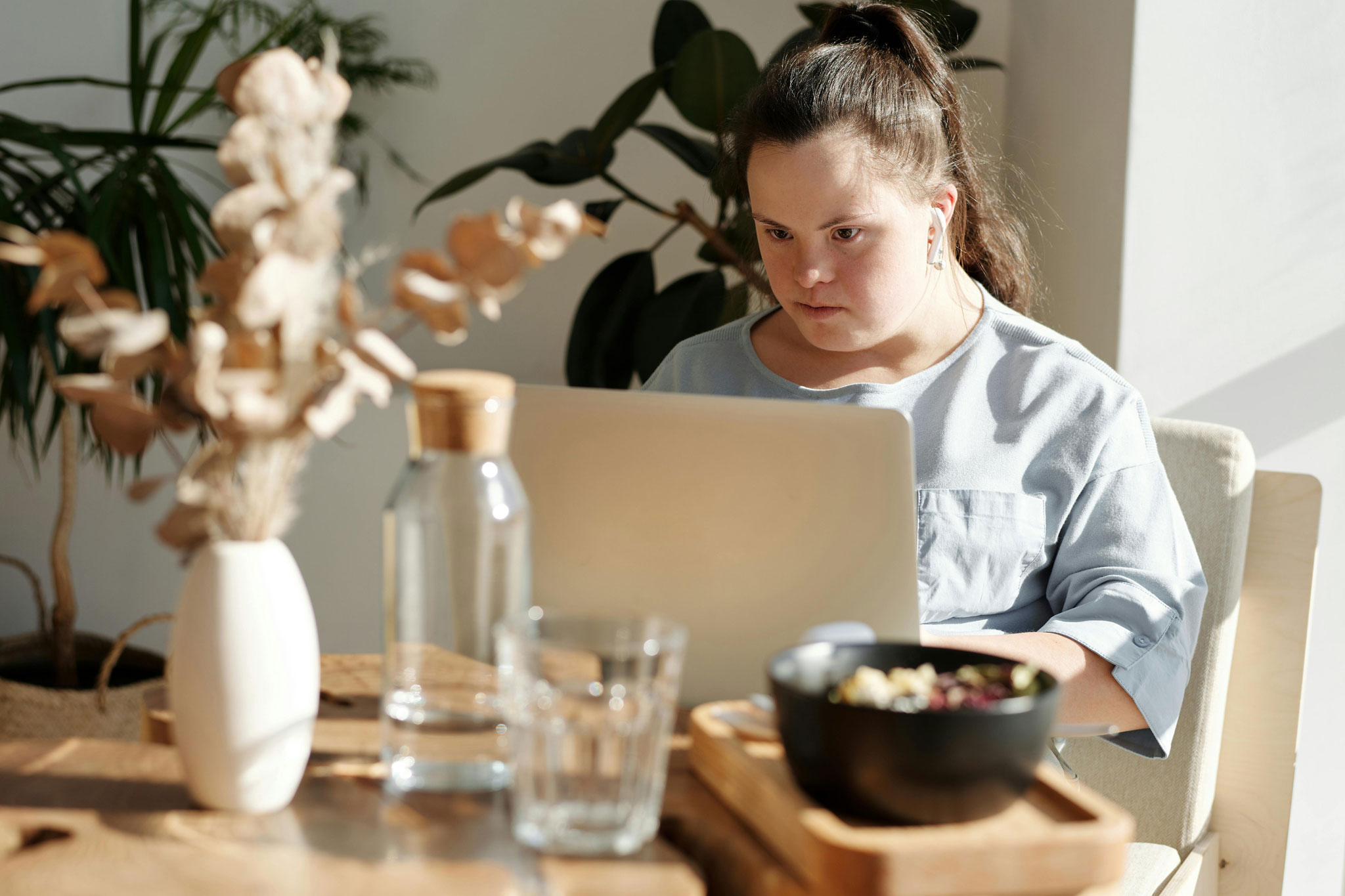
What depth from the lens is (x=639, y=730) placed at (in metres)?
0.62

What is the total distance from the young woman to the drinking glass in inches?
22.3

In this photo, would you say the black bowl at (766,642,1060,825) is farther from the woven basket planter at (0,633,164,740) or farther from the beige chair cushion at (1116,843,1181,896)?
the woven basket planter at (0,633,164,740)

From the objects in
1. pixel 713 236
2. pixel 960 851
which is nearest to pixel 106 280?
pixel 713 236

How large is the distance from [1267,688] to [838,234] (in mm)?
673

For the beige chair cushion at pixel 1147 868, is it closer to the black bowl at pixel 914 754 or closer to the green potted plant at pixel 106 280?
the black bowl at pixel 914 754

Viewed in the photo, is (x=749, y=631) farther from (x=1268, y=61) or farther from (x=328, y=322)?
(x=1268, y=61)

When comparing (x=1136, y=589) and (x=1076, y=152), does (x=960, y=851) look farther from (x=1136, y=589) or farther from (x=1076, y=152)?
(x=1076, y=152)

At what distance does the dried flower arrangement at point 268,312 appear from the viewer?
24.2 inches

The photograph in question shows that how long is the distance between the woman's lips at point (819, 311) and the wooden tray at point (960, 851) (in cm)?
77

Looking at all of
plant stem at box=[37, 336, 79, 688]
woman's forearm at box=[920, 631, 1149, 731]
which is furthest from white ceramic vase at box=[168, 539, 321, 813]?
plant stem at box=[37, 336, 79, 688]

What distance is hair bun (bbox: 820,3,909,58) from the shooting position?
4.74ft

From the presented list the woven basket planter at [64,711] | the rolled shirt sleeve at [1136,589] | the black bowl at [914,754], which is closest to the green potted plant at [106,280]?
the woven basket planter at [64,711]

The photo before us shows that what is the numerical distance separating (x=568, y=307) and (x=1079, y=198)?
1.30m

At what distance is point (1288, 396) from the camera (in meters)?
1.75
